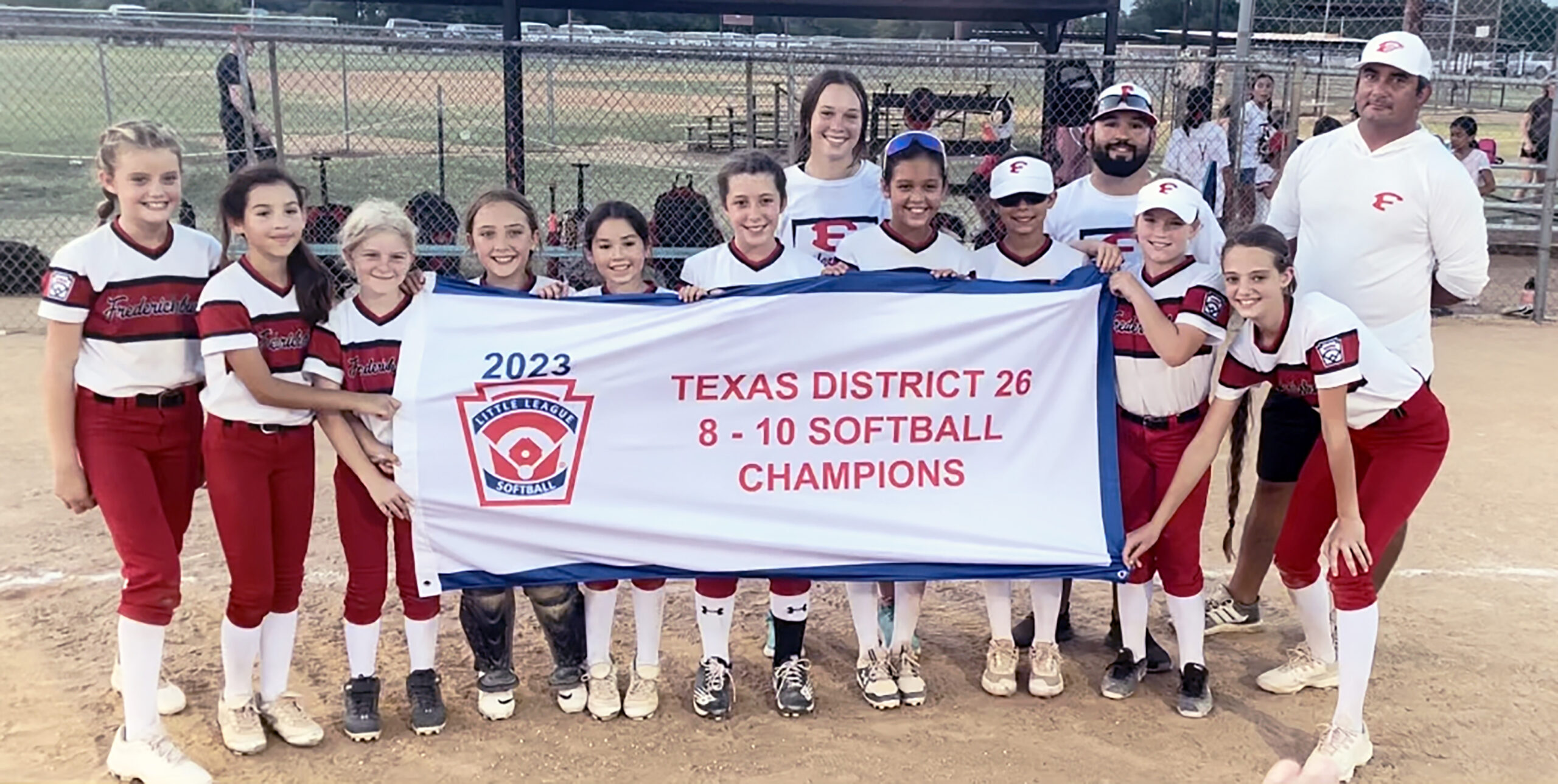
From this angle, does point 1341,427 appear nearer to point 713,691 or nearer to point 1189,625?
point 1189,625

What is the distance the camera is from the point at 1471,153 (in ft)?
40.9

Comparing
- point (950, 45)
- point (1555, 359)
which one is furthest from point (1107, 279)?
point (950, 45)

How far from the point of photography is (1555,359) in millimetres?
9680

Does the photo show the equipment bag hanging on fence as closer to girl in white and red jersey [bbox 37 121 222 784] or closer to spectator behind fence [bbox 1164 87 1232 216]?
spectator behind fence [bbox 1164 87 1232 216]

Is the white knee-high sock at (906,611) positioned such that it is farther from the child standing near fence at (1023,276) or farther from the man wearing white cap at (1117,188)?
the man wearing white cap at (1117,188)

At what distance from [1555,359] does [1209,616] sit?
6.46m

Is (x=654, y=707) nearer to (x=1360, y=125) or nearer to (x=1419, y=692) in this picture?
(x=1419, y=692)

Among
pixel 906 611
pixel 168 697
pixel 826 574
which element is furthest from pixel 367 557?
pixel 906 611

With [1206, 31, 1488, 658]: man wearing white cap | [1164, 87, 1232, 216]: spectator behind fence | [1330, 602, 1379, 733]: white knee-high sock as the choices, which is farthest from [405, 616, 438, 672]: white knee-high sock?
[1164, 87, 1232, 216]: spectator behind fence

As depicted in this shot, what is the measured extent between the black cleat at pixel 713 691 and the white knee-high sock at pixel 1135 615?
1.42m

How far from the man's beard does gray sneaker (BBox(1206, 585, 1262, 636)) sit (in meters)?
1.80

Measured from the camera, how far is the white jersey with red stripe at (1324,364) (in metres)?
3.71

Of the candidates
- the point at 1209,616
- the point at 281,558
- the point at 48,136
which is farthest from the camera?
the point at 48,136

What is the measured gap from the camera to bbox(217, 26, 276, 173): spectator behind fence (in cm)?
903
